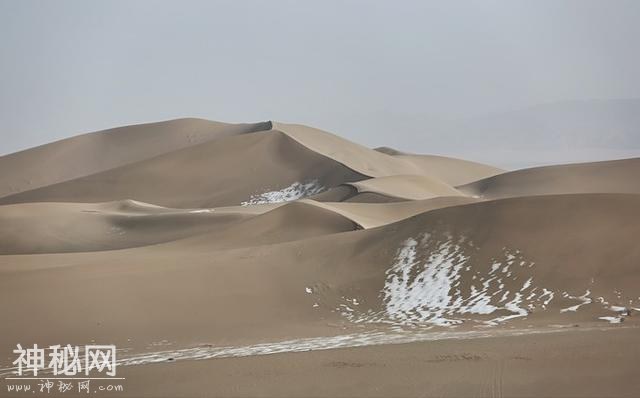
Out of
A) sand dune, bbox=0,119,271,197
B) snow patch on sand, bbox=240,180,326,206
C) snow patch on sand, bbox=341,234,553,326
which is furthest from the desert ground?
sand dune, bbox=0,119,271,197

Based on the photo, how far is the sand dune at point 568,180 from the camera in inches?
1730

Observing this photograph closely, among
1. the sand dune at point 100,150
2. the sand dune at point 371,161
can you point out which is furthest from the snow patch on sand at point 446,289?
the sand dune at point 100,150

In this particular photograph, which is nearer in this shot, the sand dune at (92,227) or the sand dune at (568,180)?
the sand dune at (92,227)

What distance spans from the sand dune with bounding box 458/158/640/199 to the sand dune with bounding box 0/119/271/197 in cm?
1856

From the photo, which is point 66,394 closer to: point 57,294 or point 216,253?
point 57,294

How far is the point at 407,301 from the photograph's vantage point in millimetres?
13555

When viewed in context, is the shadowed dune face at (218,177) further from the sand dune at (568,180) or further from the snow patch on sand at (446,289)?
the snow patch on sand at (446,289)

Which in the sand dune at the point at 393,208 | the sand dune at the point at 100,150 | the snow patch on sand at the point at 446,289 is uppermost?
the sand dune at the point at 100,150

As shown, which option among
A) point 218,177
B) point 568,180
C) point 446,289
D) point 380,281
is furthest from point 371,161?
point 446,289

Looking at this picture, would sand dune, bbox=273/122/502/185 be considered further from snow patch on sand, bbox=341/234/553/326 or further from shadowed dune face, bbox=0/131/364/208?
snow patch on sand, bbox=341/234/553/326

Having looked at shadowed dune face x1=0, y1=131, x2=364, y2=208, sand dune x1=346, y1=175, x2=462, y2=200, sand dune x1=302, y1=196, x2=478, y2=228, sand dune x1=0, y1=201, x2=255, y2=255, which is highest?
shadowed dune face x1=0, y1=131, x2=364, y2=208

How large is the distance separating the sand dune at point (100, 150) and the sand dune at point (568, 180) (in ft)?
60.9

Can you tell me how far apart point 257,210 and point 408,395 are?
26.3m

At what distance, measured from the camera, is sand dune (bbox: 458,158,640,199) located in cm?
4394
